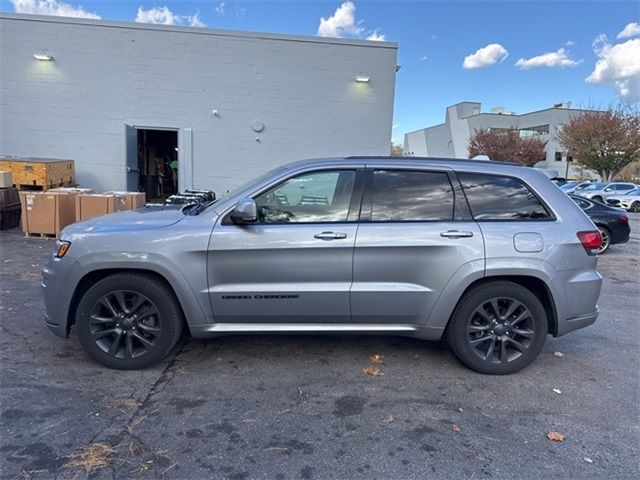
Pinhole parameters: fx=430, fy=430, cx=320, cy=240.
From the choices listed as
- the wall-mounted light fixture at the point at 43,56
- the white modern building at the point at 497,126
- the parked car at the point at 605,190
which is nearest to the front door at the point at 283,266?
the wall-mounted light fixture at the point at 43,56

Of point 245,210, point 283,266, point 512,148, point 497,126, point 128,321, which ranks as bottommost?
point 128,321

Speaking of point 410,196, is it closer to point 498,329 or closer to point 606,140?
point 498,329

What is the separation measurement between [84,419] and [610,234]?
10.9 m

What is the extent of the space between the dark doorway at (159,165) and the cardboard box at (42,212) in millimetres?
6302

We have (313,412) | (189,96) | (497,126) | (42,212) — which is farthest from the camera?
(497,126)

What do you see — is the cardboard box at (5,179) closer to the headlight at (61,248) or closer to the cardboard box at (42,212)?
the cardboard box at (42,212)

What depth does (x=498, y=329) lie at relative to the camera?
359 centimetres

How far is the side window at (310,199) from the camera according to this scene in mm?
3514

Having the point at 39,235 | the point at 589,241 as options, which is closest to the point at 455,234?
the point at 589,241

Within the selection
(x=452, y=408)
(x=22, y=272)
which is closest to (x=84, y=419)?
(x=452, y=408)

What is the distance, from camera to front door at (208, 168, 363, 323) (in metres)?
3.39

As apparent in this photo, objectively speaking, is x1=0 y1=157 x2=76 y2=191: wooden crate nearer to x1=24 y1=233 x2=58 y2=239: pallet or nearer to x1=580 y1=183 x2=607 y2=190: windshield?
x1=24 y1=233 x2=58 y2=239: pallet

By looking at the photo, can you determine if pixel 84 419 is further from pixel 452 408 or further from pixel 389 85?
pixel 389 85

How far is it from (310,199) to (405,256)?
92 centimetres
